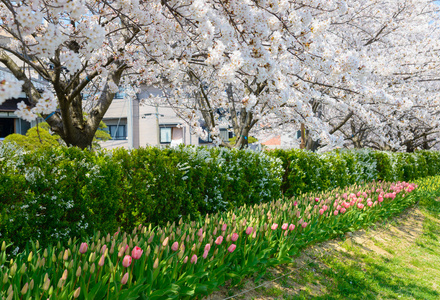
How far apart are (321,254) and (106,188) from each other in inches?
118

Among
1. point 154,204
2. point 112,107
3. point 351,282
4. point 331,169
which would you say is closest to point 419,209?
point 331,169

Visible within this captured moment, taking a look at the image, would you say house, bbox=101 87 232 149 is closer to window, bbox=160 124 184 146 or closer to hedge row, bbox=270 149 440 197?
window, bbox=160 124 184 146

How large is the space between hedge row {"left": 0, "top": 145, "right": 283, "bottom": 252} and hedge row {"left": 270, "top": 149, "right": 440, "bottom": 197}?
175 centimetres

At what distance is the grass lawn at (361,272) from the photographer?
3.40m

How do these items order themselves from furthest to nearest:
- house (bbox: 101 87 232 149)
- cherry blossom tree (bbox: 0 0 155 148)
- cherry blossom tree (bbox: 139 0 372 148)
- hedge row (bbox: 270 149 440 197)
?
house (bbox: 101 87 232 149), hedge row (bbox: 270 149 440 197), cherry blossom tree (bbox: 139 0 372 148), cherry blossom tree (bbox: 0 0 155 148)

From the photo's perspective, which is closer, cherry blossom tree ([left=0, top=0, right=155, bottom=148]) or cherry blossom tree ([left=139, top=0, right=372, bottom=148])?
cherry blossom tree ([left=0, top=0, right=155, bottom=148])

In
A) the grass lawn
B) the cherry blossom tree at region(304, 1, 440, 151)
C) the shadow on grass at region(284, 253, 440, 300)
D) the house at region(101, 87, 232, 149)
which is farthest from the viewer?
the house at region(101, 87, 232, 149)

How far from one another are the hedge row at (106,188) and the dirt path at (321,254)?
1.49 m

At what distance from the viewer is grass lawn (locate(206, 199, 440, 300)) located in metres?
3.40

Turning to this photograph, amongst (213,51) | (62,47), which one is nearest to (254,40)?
(213,51)

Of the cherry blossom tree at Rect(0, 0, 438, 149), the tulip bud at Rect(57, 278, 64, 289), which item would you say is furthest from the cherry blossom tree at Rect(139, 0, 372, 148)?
the tulip bud at Rect(57, 278, 64, 289)

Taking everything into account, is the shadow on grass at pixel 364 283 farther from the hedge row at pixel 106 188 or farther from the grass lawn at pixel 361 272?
the hedge row at pixel 106 188

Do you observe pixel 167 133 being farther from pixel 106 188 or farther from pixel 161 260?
pixel 161 260

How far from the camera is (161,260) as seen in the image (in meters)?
2.69
